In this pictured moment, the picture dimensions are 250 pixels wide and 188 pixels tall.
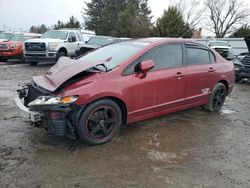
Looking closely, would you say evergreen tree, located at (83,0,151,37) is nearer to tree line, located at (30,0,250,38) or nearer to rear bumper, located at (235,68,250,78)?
tree line, located at (30,0,250,38)

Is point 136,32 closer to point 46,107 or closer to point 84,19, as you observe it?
point 84,19

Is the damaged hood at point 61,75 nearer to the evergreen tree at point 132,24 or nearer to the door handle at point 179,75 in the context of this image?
the door handle at point 179,75

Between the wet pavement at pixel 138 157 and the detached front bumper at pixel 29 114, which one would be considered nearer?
the wet pavement at pixel 138 157

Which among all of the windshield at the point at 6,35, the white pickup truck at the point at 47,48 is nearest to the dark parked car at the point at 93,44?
the white pickup truck at the point at 47,48

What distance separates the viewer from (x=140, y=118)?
432 cm

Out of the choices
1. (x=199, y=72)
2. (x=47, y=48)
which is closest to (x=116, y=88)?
(x=199, y=72)

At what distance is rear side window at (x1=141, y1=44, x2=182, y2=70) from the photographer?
4469 mm

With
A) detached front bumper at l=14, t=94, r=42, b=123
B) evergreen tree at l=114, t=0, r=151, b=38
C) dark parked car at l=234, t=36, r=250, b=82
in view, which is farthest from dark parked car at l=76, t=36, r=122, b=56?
evergreen tree at l=114, t=0, r=151, b=38

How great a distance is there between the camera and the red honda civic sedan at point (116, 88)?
3.59 metres

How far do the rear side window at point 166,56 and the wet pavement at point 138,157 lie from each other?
1.11 m

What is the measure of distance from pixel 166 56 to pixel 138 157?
6.49 ft

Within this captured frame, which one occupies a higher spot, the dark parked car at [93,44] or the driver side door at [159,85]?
the dark parked car at [93,44]

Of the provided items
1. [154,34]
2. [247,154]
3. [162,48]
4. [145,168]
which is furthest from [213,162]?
[154,34]

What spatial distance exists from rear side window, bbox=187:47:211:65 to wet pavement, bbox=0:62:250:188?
1.17 m
